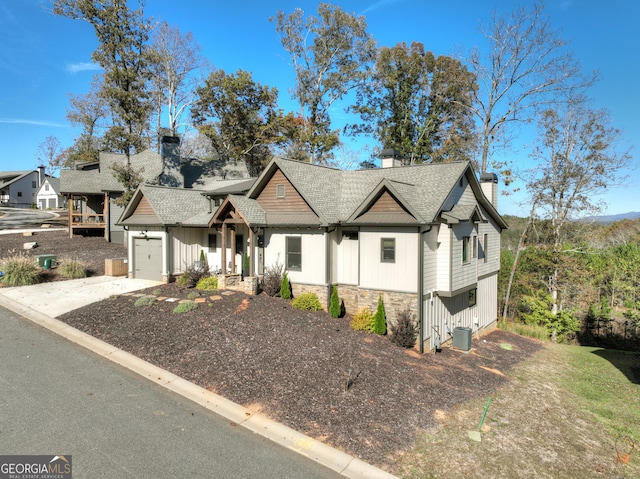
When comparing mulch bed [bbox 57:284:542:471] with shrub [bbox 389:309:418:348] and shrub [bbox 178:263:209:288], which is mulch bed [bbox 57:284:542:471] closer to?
shrub [bbox 389:309:418:348]

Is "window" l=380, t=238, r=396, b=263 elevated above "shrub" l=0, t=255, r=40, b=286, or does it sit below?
above

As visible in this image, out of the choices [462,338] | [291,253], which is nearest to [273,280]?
[291,253]

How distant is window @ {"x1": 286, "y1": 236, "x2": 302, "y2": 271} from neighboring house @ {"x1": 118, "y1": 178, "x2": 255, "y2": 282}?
362cm

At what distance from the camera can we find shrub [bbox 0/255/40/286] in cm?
1678

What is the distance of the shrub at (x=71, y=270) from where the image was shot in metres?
18.8

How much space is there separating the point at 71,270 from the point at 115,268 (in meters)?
1.98

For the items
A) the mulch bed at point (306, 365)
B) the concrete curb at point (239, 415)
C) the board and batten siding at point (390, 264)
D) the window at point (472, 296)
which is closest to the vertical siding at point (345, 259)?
the board and batten siding at point (390, 264)

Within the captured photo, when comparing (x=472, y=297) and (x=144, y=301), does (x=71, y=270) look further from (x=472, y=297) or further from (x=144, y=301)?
(x=472, y=297)

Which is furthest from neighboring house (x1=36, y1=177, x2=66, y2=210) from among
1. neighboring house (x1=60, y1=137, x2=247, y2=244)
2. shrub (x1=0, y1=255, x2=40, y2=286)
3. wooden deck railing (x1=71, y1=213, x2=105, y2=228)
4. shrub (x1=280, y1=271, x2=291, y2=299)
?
shrub (x1=280, y1=271, x2=291, y2=299)

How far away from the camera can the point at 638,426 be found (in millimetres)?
9406

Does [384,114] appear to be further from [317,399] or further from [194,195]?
[317,399]

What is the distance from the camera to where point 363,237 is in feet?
47.9

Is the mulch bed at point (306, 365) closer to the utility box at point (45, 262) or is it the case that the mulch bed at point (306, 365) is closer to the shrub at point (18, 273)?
the shrub at point (18, 273)

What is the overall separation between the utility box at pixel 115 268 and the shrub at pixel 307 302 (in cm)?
1099
